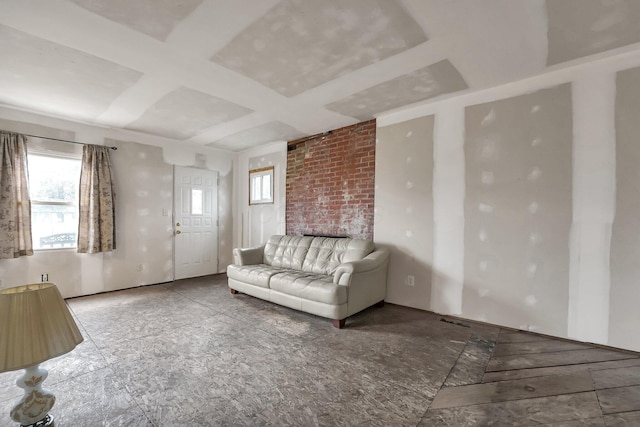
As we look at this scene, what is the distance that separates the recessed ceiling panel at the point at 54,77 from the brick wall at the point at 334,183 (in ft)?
8.44

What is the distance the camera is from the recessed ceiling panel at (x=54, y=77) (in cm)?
227

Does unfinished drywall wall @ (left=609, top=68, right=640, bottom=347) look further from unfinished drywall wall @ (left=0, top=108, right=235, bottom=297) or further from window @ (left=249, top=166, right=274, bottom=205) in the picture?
unfinished drywall wall @ (left=0, top=108, right=235, bottom=297)

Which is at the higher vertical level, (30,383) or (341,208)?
(341,208)

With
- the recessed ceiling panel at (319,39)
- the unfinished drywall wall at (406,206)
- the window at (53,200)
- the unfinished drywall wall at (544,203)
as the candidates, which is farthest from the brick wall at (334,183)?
the window at (53,200)

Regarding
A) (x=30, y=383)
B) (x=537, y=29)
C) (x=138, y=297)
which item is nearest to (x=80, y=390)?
(x=30, y=383)

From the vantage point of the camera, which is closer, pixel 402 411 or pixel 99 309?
pixel 402 411

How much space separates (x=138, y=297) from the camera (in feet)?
13.0

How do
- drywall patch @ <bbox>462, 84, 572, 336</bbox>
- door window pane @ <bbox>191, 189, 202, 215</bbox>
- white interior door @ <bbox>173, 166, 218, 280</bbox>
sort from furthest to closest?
1. door window pane @ <bbox>191, 189, 202, 215</bbox>
2. white interior door @ <bbox>173, 166, 218, 280</bbox>
3. drywall patch @ <bbox>462, 84, 572, 336</bbox>

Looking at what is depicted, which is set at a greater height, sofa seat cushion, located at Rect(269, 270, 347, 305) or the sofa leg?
sofa seat cushion, located at Rect(269, 270, 347, 305)

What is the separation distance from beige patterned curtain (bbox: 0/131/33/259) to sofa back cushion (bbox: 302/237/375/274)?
3605mm

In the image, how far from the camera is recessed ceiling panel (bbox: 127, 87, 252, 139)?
323cm

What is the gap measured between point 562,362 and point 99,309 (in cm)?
489

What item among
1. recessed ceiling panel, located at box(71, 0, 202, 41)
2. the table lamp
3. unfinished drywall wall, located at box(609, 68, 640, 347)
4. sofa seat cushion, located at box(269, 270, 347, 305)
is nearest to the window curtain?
sofa seat cushion, located at box(269, 270, 347, 305)

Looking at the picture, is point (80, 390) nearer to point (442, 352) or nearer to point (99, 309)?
point (99, 309)
